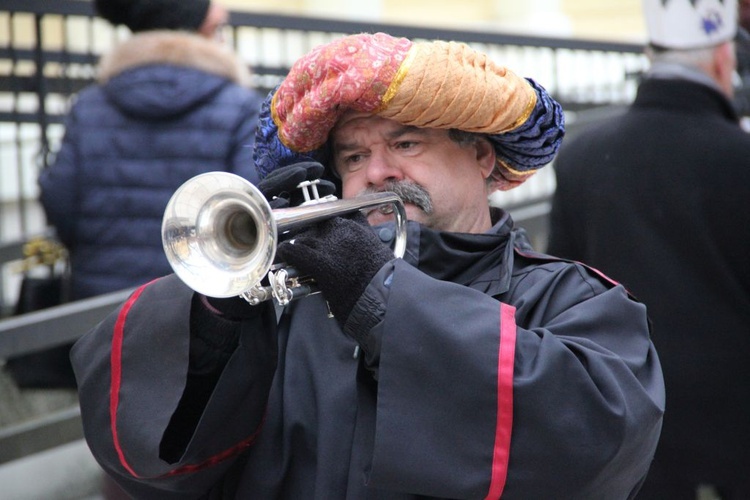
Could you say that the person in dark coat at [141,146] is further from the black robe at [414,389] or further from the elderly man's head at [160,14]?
the black robe at [414,389]

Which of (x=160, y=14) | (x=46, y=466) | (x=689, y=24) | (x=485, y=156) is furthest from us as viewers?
(x=46, y=466)

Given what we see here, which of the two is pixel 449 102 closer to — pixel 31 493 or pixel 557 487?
pixel 557 487

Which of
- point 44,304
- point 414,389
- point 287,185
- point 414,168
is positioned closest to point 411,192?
point 414,168

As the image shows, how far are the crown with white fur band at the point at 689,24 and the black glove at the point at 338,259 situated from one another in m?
2.25

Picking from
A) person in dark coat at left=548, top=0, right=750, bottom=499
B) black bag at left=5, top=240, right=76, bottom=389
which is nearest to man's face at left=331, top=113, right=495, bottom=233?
person in dark coat at left=548, top=0, right=750, bottom=499

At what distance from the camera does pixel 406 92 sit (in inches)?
104

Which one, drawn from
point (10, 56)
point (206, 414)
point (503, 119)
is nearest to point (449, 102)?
point (503, 119)

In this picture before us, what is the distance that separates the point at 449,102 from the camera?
2.65m

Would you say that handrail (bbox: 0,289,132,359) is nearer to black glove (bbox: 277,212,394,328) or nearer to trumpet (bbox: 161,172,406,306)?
trumpet (bbox: 161,172,406,306)

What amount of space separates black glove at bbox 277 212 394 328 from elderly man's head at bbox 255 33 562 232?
379mm

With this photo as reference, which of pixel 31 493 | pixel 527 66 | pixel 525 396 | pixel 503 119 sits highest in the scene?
pixel 503 119

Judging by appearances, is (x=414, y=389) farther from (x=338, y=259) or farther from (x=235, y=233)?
(x=235, y=233)

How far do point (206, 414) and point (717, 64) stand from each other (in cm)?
254

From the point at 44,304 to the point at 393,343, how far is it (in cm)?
301
